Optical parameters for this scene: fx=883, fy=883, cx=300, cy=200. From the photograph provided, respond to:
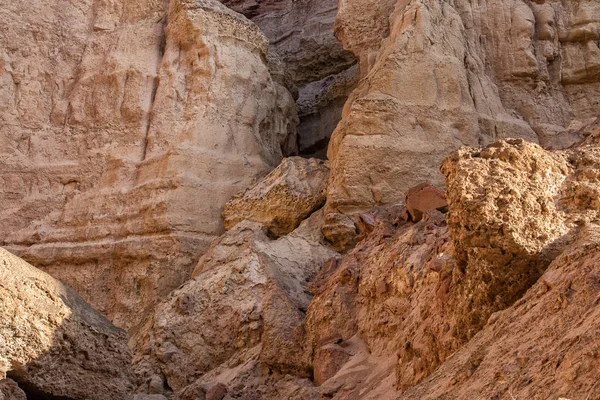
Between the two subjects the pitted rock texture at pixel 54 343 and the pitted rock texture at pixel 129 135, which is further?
the pitted rock texture at pixel 129 135

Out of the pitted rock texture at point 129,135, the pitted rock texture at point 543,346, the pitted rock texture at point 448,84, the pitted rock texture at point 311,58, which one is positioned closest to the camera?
the pitted rock texture at point 543,346

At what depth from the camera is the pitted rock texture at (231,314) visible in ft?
25.7

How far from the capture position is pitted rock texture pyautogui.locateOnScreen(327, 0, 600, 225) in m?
9.71

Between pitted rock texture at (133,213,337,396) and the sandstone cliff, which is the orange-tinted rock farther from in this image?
pitted rock texture at (133,213,337,396)

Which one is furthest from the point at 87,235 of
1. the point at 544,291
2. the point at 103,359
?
the point at 544,291

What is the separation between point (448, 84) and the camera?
1020 cm

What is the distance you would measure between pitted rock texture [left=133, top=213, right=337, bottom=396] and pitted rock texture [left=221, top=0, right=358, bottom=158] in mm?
5290

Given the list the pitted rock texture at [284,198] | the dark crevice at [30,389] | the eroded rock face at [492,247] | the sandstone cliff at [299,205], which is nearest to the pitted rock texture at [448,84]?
the sandstone cliff at [299,205]

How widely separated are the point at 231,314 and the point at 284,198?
208 cm

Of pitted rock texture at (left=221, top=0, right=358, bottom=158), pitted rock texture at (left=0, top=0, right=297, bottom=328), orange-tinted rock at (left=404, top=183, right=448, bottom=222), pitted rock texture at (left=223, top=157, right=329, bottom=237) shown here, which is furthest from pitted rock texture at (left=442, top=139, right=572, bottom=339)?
pitted rock texture at (left=221, top=0, right=358, bottom=158)

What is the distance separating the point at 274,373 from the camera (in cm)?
708

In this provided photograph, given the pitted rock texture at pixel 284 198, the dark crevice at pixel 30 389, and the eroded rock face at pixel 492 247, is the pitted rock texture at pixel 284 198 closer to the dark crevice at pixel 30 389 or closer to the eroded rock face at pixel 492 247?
the eroded rock face at pixel 492 247

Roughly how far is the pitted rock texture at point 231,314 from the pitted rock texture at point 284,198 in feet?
2.32

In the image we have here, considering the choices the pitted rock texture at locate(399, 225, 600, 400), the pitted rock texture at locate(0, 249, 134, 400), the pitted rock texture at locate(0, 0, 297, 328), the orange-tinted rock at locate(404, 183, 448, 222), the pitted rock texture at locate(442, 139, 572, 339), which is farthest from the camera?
the pitted rock texture at locate(0, 0, 297, 328)
